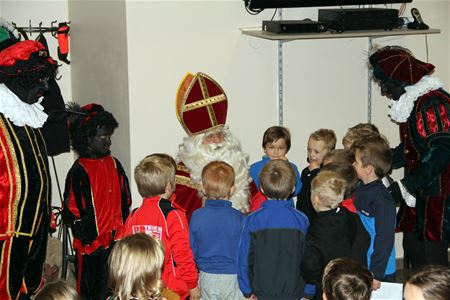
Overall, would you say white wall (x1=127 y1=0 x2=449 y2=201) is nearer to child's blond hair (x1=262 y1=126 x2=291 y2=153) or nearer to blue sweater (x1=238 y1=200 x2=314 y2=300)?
child's blond hair (x1=262 y1=126 x2=291 y2=153)

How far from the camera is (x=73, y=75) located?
6.32m

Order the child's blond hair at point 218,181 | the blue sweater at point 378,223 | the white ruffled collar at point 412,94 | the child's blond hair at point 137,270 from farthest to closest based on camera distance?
Result: the white ruffled collar at point 412,94 → the blue sweater at point 378,223 → the child's blond hair at point 218,181 → the child's blond hair at point 137,270

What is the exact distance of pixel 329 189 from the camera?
4.25 meters

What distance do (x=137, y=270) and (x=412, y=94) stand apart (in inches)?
102

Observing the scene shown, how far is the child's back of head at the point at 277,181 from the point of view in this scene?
4352mm

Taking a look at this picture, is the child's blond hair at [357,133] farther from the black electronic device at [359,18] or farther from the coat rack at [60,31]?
the coat rack at [60,31]

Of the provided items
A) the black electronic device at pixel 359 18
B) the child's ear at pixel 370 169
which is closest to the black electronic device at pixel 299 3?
the black electronic device at pixel 359 18

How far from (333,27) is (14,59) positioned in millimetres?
2351

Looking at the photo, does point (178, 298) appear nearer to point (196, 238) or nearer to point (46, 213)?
point (196, 238)

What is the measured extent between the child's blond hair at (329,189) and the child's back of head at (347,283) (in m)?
0.84

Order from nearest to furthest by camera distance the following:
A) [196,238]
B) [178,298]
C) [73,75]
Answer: [178,298]
[196,238]
[73,75]

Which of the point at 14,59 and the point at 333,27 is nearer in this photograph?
the point at 14,59

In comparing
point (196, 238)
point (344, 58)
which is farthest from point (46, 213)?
point (344, 58)

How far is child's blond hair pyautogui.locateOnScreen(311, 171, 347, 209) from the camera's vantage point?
4.24 m
